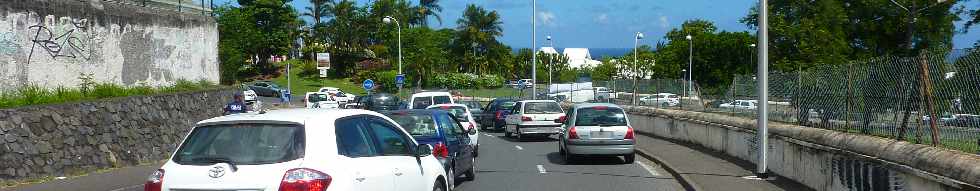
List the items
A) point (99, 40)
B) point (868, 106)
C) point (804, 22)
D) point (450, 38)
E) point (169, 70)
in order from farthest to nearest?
point (450, 38) → point (804, 22) → point (169, 70) → point (99, 40) → point (868, 106)

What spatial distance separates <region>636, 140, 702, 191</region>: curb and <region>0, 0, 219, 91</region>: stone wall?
11622mm

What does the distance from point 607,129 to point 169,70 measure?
11836 millimetres

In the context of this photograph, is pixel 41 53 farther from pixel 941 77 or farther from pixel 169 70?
pixel 941 77

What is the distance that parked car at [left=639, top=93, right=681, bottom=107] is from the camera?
28.3 meters

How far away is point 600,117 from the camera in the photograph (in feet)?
59.5

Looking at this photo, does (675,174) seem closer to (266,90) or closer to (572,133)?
(572,133)

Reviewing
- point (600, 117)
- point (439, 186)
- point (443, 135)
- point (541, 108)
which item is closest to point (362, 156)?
point (439, 186)

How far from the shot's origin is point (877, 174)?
30.8 feet

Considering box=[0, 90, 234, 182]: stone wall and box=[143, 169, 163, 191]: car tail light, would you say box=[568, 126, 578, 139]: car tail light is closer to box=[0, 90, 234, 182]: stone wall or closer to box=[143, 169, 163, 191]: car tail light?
box=[0, 90, 234, 182]: stone wall

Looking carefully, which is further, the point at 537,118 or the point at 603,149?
the point at 537,118

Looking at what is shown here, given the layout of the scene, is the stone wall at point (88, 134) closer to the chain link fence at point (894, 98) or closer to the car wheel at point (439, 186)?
the car wheel at point (439, 186)

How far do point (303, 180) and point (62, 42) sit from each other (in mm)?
13718

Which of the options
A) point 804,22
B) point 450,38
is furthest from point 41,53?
point 450,38

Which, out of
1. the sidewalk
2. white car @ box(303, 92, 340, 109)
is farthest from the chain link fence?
white car @ box(303, 92, 340, 109)
